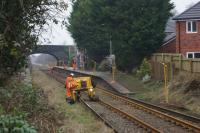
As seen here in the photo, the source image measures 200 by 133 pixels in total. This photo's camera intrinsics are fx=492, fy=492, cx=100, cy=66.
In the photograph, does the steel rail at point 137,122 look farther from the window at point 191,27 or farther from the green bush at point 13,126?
the window at point 191,27

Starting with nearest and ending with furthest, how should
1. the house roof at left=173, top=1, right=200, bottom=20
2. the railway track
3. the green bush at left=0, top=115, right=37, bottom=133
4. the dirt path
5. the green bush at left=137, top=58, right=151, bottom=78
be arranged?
the green bush at left=0, top=115, right=37, bottom=133 < the dirt path < the railway track < the green bush at left=137, top=58, right=151, bottom=78 < the house roof at left=173, top=1, right=200, bottom=20

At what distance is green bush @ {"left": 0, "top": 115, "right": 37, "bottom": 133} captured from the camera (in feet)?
25.9

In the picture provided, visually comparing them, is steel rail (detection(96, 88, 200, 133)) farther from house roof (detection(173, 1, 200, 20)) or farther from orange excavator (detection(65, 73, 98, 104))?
house roof (detection(173, 1, 200, 20))

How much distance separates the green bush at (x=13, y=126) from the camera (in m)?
7.90

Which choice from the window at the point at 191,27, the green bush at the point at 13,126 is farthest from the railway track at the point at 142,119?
the window at the point at 191,27

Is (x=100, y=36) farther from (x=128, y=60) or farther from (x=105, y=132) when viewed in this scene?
(x=105, y=132)

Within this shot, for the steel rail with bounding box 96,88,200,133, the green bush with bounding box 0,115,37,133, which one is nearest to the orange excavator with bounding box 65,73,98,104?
the steel rail with bounding box 96,88,200,133

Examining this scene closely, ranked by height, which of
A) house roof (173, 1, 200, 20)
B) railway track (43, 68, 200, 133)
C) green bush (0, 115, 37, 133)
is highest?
house roof (173, 1, 200, 20)

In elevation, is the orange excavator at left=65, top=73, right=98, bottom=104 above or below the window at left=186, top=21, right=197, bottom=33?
below

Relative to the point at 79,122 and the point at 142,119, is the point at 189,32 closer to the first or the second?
the point at 142,119

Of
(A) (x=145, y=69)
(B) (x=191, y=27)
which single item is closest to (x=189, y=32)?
(B) (x=191, y=27)

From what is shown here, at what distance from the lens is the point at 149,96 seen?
2856 cm

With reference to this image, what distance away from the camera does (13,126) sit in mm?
8320

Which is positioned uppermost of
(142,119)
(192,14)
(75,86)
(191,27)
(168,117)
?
(192,14)
